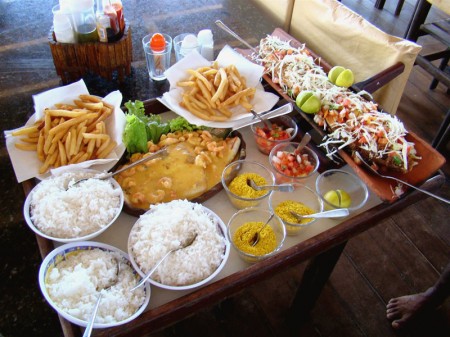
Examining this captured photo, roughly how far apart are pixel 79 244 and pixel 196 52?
1.04 meters

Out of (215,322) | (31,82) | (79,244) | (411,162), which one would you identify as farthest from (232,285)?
(31,82)

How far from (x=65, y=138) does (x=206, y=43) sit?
869 mm

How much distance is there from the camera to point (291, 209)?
142cm

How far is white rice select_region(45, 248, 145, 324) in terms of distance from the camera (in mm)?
1057

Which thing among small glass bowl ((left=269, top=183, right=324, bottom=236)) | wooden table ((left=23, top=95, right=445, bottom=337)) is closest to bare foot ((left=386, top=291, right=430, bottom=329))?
wooden table ((left=23, top=95, right=445, bottom=337))

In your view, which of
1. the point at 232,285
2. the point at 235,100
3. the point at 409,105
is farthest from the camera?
the point at 409,105

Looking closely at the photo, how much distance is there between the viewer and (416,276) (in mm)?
2289

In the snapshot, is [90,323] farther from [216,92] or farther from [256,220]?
[216,92]

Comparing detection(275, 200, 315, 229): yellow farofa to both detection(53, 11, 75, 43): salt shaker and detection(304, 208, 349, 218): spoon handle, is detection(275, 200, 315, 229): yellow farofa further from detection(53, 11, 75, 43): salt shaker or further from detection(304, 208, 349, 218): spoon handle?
detection(53, 11, 75, 43): salt shaker

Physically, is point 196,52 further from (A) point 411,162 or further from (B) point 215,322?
(B) point 215,322

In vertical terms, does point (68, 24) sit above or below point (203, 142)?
above

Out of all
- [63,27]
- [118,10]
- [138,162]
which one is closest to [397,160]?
[138,162]

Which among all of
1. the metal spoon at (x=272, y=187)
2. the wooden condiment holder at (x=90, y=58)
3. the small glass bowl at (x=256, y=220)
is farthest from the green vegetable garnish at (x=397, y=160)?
the wooden condiment holder at (x=90, y=58)

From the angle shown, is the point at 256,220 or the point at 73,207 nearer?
the point at 73,207
